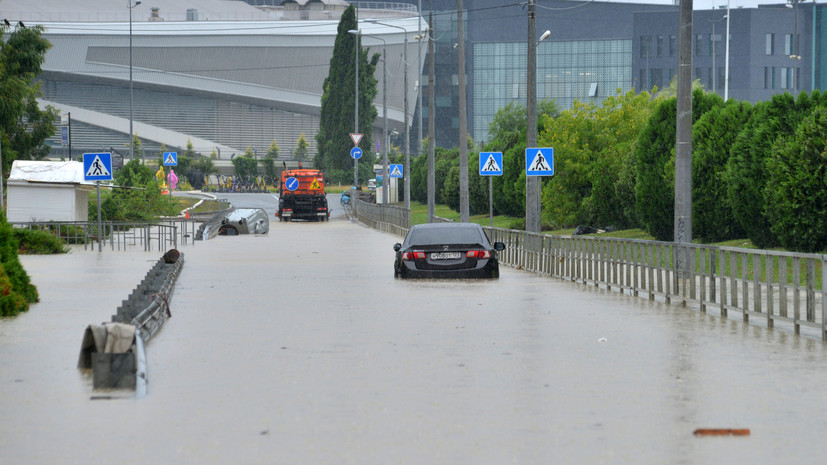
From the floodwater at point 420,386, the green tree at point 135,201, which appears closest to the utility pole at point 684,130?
the floodwater at point 420,386

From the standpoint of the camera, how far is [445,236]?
2706 centimetres

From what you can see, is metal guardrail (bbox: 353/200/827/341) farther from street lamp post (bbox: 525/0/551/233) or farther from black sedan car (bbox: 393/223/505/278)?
black sedan car (bbox: 393/223/505/278)

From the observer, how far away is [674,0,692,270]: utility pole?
72.5 ft

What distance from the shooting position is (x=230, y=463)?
26.7 ft

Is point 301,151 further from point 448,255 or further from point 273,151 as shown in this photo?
point 448,255

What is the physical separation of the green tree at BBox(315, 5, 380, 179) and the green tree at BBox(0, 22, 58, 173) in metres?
52.7

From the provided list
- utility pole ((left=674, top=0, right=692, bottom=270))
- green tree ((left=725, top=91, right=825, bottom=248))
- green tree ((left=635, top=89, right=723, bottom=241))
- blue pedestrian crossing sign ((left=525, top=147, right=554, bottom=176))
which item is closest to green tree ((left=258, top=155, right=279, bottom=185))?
green tree ((left=635, top=89, right=723, bottom=241))

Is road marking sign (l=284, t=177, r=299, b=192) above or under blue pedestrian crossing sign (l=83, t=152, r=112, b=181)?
under

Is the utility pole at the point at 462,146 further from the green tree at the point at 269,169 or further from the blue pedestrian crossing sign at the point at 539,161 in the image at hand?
the green tree at the point at 269,169

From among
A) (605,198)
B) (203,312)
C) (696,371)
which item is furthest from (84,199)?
(696,371)

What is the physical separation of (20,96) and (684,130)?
130 feet

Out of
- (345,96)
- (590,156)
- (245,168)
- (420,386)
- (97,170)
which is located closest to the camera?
(420,386)

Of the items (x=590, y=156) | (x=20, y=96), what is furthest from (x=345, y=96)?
(x=590, y=156)

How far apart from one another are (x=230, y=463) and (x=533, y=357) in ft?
19.6
